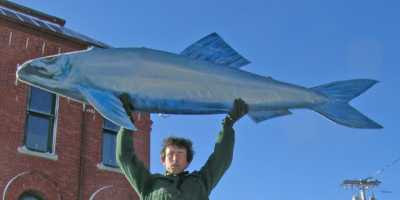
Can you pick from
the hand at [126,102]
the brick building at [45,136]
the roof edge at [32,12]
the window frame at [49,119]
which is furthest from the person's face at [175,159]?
the roof edge at [32,12]

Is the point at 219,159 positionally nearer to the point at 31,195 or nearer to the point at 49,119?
the point at 31,195

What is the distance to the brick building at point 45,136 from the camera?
51.7 ft

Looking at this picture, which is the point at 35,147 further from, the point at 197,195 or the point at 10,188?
the point at 197,195

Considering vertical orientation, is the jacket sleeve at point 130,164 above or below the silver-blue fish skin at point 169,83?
below

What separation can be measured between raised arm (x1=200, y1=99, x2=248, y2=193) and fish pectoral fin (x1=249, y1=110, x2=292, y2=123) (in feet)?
0.47

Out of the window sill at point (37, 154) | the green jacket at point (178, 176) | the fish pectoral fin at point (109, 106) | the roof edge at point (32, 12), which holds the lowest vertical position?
the green jacket at point (178, 176)

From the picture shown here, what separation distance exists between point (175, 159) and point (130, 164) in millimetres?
279

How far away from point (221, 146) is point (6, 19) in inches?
513

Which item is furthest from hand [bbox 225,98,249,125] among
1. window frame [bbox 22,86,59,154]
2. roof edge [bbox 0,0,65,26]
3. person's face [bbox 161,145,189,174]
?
roof edge [bbox 0,0,65,26]

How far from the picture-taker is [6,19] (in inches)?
645

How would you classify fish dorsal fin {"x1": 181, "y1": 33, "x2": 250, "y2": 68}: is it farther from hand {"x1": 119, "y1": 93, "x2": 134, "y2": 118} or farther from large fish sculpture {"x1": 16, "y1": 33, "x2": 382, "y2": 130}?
hand {"x1": 119, "y1": 93, "x2": 134, "y2": 118}

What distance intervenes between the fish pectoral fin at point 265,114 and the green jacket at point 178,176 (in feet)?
0.62

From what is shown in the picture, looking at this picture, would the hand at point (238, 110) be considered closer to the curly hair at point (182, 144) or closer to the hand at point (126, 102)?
the curly hair at point (182, 144)

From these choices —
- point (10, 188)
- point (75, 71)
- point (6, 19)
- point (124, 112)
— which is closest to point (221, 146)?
point (124, 112)
